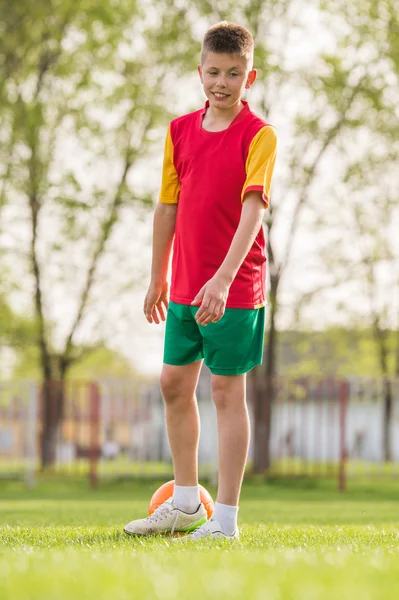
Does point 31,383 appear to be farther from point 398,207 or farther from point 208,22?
point 398,207

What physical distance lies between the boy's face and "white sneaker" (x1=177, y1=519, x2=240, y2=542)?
67.3 inches

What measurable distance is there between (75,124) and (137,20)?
7.41 ft

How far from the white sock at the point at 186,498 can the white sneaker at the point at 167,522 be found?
0.02 metres

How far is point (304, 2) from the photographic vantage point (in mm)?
17516

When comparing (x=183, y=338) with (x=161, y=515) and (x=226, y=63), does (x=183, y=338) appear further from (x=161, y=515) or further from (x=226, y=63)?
(x=226, y=63)

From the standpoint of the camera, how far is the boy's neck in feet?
13.7

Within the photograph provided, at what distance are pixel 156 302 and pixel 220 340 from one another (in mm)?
596

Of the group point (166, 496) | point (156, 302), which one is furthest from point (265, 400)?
point (156, 302)

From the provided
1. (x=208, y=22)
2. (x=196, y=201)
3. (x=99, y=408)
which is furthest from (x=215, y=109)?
(x=208, y=22)

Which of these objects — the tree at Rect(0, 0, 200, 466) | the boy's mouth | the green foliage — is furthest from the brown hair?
the green foliage

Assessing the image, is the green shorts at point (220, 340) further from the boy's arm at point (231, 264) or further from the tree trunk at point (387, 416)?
the tree trunk at point (387, 416)

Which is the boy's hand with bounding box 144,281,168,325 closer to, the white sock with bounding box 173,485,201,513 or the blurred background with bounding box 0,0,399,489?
the white sock with bounding box 173,485,201,513

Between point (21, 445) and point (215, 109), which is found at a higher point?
point (215, 109)

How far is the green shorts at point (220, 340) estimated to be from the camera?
13.1 feet
